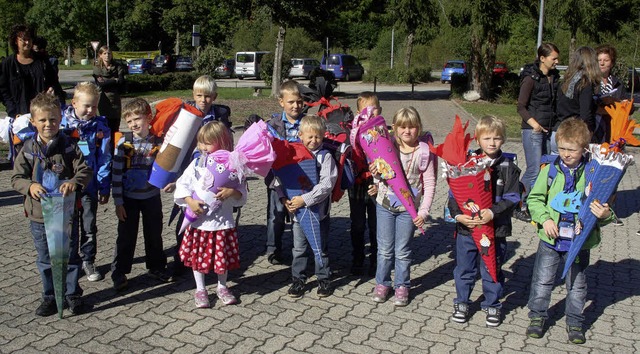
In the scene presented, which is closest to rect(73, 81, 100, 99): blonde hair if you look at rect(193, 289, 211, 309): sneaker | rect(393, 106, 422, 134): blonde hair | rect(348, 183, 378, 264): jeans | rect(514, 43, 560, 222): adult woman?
rect(193, 289, 211, 309): sneaker

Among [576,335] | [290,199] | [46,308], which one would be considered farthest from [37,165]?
[576,335]

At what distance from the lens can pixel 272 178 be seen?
17.8 feet

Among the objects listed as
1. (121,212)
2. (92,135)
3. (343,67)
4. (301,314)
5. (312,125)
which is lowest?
(301,314)

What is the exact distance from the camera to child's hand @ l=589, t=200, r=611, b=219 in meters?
4.16

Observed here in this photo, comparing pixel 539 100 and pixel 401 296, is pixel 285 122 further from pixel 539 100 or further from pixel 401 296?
pixel 539 100

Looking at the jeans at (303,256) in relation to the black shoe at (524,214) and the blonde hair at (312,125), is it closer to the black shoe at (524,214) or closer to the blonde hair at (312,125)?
the blonde hair at (312,125)

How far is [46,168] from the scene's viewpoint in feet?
14.8

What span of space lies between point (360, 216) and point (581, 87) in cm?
293

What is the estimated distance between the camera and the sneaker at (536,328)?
4492 millimetres

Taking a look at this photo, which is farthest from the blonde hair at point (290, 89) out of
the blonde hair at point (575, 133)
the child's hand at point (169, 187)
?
the blonde hair at point (575, 133)

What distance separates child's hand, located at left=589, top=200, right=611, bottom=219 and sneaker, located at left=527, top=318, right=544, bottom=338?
886 mm

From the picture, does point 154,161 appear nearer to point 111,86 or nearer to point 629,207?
point 111,86

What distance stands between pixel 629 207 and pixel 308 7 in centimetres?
1695

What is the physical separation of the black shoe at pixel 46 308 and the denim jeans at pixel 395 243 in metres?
2.51
